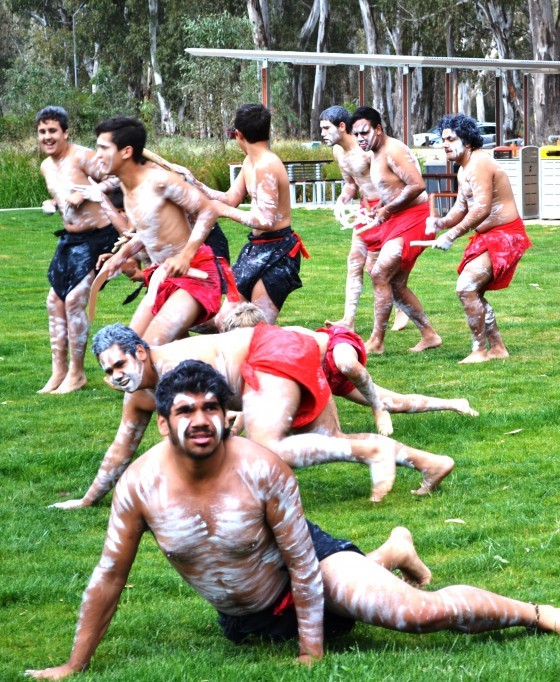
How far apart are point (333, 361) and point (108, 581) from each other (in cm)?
256

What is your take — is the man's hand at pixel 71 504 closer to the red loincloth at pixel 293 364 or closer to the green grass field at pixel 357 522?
the green grass field at pixel 357 522

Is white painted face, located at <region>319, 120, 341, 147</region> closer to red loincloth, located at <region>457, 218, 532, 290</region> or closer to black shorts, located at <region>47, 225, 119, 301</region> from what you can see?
red loincloth, located at <region>457, 218, 532, 290</region>

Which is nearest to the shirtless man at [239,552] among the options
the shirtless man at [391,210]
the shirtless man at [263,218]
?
the shirtless man at [263,218]

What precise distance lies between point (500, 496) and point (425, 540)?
830mm

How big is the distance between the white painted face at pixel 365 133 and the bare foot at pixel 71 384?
9.74 feet

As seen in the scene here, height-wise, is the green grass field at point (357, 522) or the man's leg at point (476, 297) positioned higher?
the man's leg at point (476, 297)

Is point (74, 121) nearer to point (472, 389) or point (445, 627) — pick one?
point (472, 389)

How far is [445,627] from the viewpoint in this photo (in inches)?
160

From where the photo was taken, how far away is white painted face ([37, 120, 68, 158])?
914 cm

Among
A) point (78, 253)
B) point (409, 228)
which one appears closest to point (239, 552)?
point (78, 253)

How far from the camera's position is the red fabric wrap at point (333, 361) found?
21.0 feet

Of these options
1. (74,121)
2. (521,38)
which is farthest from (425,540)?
(521,38)

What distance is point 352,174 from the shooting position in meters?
11.1

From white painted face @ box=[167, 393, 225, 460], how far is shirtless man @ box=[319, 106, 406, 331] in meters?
6.94
